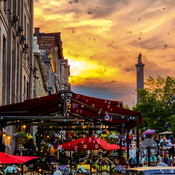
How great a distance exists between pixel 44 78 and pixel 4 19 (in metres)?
27.4

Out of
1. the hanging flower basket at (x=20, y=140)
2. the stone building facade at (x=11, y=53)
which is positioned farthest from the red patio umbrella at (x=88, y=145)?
the stone building facade at (x=11, y=53)

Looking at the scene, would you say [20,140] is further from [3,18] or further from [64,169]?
[3,18]

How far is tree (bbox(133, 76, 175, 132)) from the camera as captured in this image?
150ft

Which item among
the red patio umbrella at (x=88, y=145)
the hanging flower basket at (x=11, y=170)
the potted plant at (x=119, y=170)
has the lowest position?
the potted plant at (x=119, y=170)

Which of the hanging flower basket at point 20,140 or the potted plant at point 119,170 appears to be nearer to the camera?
the potted plant at point 119,170

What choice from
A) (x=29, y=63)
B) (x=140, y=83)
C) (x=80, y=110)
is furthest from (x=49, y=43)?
(x=140, y=83)

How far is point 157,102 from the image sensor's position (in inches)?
1849

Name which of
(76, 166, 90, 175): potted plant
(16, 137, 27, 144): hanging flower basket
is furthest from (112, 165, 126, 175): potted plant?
(16, 137, 27, 144): hanging flower basket

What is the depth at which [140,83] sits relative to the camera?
139m

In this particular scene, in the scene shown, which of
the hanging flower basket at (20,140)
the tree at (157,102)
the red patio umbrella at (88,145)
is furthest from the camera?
the tree at (157,102)

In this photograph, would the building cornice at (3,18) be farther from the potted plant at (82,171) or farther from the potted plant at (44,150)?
the potted plant at (82,171)

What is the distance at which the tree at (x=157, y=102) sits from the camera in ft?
150

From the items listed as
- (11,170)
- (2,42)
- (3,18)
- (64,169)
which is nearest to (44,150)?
(2,42)

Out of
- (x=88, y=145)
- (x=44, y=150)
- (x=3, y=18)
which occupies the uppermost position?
(x=3, y=18)
